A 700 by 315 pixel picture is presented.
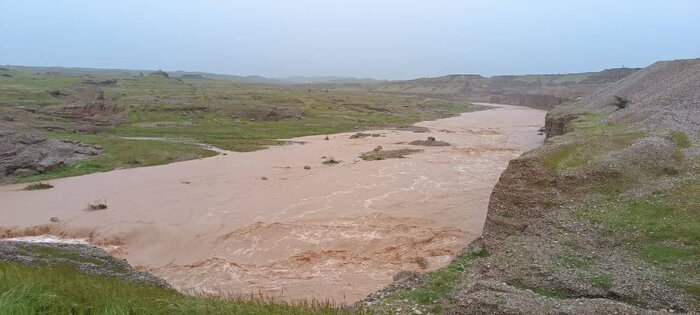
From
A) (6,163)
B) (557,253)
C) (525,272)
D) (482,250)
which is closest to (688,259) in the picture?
(557,253)

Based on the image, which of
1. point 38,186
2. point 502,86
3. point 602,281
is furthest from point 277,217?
point 502,86

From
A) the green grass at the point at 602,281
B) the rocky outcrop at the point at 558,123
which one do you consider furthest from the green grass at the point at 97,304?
the rocky outcrop at the point at 558,123

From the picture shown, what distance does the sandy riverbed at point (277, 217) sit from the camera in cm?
1916

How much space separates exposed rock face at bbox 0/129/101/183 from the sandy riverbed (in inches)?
138

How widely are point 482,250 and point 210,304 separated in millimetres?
11975

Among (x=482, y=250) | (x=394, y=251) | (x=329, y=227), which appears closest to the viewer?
(x=482, y=250)

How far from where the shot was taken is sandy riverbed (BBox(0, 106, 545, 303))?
19156 millimetres

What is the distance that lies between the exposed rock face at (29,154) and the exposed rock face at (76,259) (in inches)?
920

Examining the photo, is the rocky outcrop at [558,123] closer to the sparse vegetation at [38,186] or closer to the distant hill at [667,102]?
the distant hill at [667,102]

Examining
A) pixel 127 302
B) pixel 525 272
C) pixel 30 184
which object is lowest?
pixel 30 184

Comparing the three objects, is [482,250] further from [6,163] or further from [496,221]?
[6,163]

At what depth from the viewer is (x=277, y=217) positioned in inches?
1040

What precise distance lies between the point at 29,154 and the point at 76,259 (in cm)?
2746

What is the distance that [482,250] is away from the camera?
17594mm
